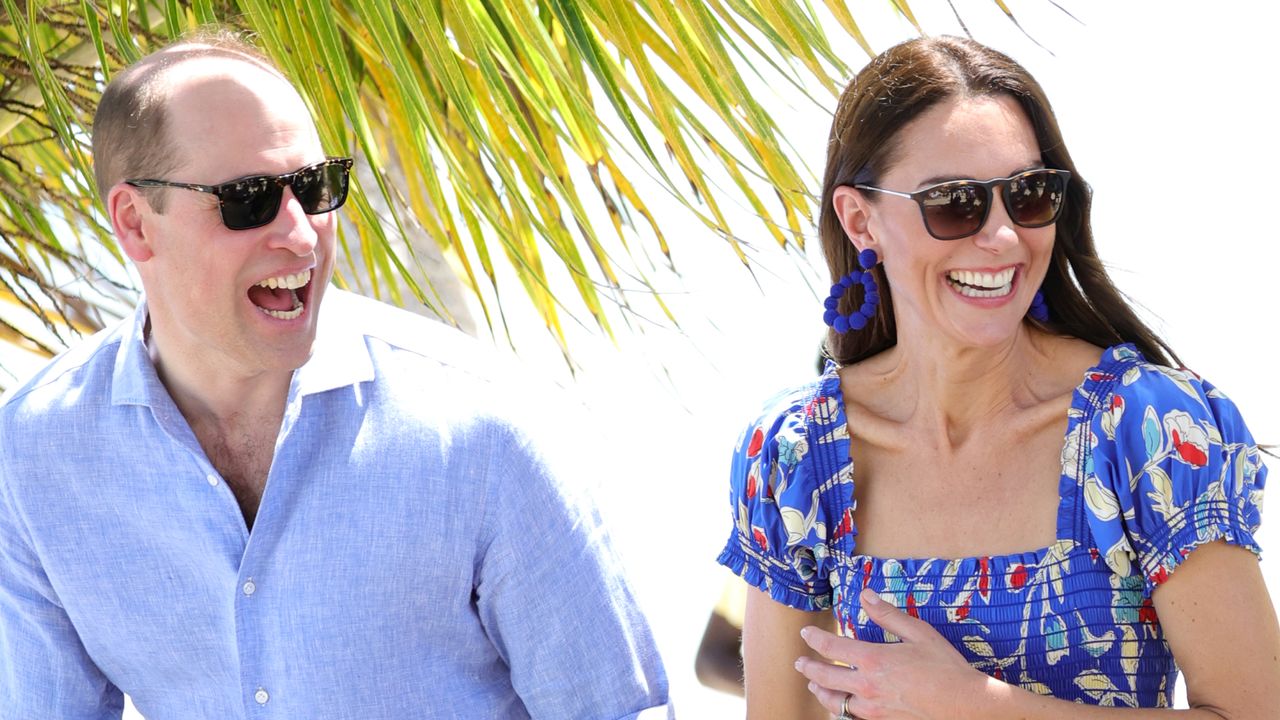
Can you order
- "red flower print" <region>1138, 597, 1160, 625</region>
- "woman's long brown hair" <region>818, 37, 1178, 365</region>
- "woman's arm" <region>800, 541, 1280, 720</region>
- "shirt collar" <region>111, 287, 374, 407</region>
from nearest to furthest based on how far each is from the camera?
"woman's arm" <region>800, 541, 1280, 720</region>
"red flower print" <region>1138, 597, 1160, 625</region>
"woman's long brown hair" <region>818, 37, 1178, 365</region>
"shirt collar" <region>111, 287, 374, 407</region>

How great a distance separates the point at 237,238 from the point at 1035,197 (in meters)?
1.10

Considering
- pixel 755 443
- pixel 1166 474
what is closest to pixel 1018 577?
pixel 1166 474

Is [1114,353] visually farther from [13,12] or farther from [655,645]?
[13,12]

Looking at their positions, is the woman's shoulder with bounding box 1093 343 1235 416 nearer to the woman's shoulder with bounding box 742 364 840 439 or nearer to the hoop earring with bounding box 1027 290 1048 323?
the hoop earring with bounding box 1027 290 1048 323

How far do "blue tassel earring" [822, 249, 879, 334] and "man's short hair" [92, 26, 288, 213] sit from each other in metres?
0.91

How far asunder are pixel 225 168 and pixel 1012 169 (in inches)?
42.9

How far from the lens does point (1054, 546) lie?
1.82 metres

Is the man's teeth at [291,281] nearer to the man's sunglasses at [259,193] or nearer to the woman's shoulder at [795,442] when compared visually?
the man's sunglasses at [259,193]

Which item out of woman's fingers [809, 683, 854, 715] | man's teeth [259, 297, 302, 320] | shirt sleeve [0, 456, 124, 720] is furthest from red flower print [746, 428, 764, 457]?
shirt sleeve [0, 456, 124, 720]

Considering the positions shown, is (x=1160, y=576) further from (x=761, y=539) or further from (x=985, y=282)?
(x=761, y=539)

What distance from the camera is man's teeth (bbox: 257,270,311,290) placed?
1.94 meters

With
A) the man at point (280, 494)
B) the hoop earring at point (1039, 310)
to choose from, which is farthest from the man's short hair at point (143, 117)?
the hoop earring at point (1039, 310)

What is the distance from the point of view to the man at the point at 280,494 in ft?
6.35

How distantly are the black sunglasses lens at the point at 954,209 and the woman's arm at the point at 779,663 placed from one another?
620 millimetres
